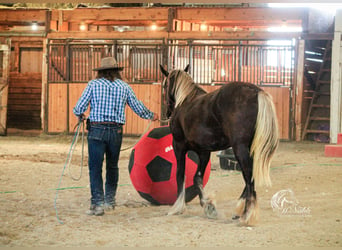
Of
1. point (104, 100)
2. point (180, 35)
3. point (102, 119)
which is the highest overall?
point (180, 35)

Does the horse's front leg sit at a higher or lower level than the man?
lower

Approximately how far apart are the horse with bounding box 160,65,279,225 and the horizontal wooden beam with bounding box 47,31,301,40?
25.7 ft

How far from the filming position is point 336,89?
12000mm

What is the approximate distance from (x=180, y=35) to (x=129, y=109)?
2317 millimetres

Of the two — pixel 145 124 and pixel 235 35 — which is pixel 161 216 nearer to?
pixel 145 124

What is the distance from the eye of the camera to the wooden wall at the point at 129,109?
1255 centimetres

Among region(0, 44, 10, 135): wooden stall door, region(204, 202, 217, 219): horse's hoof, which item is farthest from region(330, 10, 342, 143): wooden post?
region(0, 44, 10, 135): wooden stall door

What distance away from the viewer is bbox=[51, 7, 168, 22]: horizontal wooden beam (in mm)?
13242

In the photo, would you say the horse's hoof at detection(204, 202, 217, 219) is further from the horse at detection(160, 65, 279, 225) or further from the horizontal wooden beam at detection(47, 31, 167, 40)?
the horizontal wooden beam at detection(47, 31, 167, 40)

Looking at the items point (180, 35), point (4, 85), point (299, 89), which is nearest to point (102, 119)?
point (180, 35)

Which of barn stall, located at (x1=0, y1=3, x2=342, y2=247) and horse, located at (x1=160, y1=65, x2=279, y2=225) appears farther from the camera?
horse, located at (x1=160, y1=65, x2=279, y2=225)

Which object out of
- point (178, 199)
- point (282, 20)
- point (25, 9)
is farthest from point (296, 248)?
point (25, 9)

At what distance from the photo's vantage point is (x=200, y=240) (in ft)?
12.6

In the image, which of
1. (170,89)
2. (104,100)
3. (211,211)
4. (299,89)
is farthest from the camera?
(299,89)
